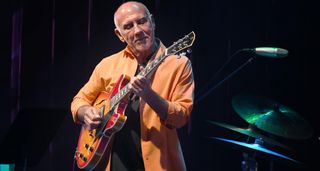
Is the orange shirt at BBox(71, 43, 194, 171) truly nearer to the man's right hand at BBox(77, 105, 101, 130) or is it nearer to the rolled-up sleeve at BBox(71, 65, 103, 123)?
the man's right hand at BBox(77, 105, 101, 130)

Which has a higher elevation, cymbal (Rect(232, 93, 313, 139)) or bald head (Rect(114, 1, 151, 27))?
bald head (Rect(114, 1, 151, 27))

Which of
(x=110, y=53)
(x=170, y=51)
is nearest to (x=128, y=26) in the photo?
(x=170, y=51)

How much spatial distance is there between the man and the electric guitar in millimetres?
51

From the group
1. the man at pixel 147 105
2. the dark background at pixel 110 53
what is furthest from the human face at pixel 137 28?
the dark background at pixel 110 53

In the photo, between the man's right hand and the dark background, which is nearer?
the man's right hand

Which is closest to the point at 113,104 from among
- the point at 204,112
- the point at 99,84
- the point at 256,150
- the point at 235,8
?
the point at 99,84

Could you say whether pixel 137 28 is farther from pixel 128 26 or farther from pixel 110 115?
pixel 110 115

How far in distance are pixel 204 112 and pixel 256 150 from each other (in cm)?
111

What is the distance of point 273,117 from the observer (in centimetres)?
295

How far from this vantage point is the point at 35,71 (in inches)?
150

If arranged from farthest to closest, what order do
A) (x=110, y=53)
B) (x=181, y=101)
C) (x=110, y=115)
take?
(x=110, y=53)
(x=110, y=115)
(x=181, y=101)

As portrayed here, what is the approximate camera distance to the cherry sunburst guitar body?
6.89 ft

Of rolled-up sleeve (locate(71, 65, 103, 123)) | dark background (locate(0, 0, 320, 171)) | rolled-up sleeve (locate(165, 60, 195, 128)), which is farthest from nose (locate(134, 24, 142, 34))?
dark background (locate(0, 0, 320, 171))

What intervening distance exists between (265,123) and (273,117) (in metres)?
0.07
